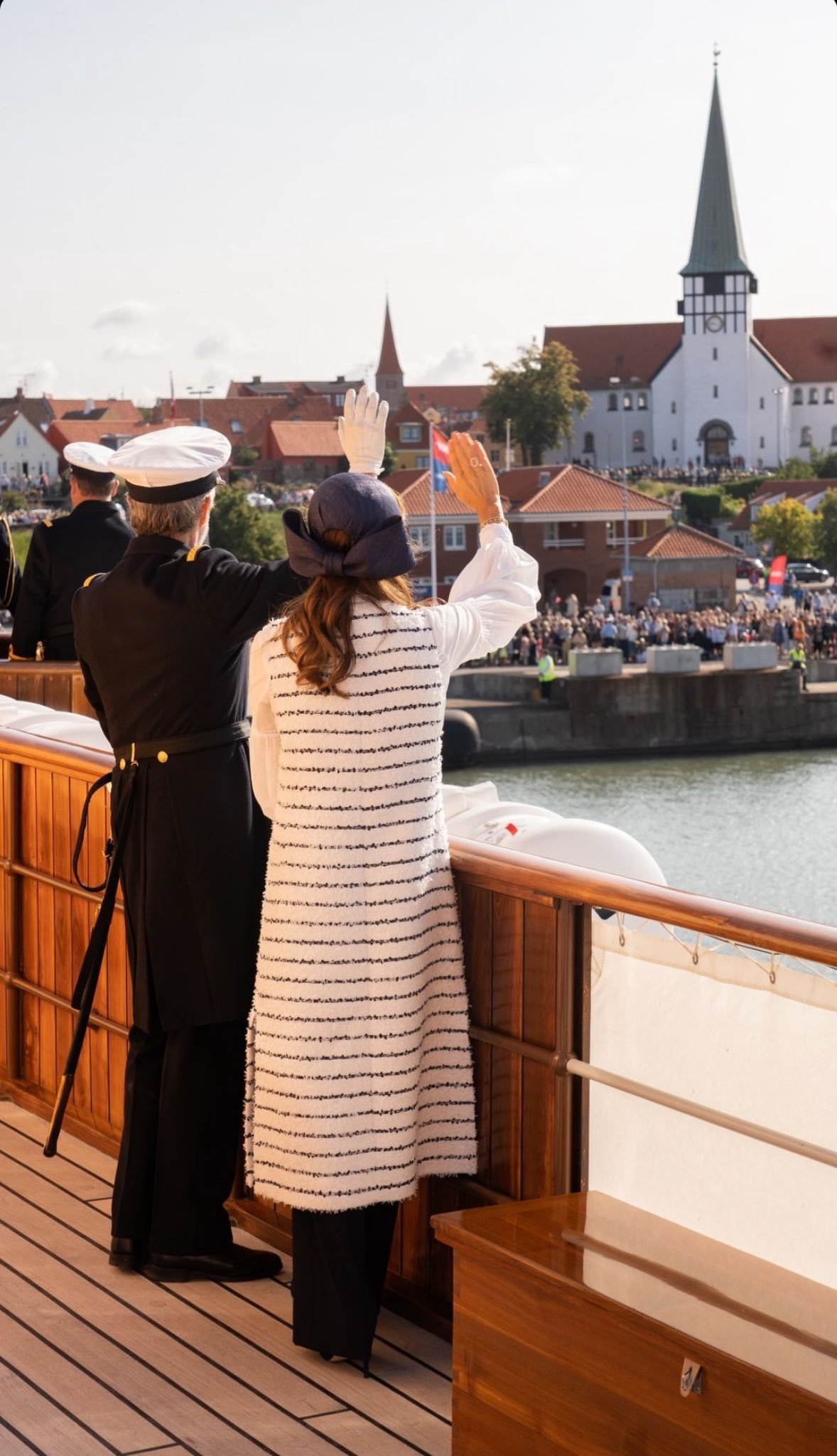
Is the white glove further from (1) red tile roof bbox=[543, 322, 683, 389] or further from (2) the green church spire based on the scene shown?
(1) red tile roof bbox=[543, 322, 683, 389]

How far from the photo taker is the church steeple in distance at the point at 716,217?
87.2 m

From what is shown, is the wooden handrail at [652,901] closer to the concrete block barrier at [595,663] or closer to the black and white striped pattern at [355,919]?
the black and white striped pattern at [355,919]

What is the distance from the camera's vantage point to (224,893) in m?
2.54

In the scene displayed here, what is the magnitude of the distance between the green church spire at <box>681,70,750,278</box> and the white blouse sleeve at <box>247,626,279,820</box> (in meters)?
89.8

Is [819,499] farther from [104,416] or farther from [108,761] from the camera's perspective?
[108,761]

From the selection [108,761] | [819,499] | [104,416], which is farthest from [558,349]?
[108,761]

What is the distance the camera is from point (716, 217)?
293 feet

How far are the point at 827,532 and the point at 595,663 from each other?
3879cm

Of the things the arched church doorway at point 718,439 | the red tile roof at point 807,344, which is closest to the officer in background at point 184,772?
the arched church doorway at point 718,439

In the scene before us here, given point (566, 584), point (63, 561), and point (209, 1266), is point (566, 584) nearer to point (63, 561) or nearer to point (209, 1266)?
point (63, 561)

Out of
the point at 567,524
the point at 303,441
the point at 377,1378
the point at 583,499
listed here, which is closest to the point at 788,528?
the point at 303,441

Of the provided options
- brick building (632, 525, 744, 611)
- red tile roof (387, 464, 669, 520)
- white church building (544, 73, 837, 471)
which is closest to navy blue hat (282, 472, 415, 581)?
red tile roof (387, 464, 669, 520)

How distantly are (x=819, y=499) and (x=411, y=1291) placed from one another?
260 ft

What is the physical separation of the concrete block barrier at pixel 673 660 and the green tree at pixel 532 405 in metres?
37.3
